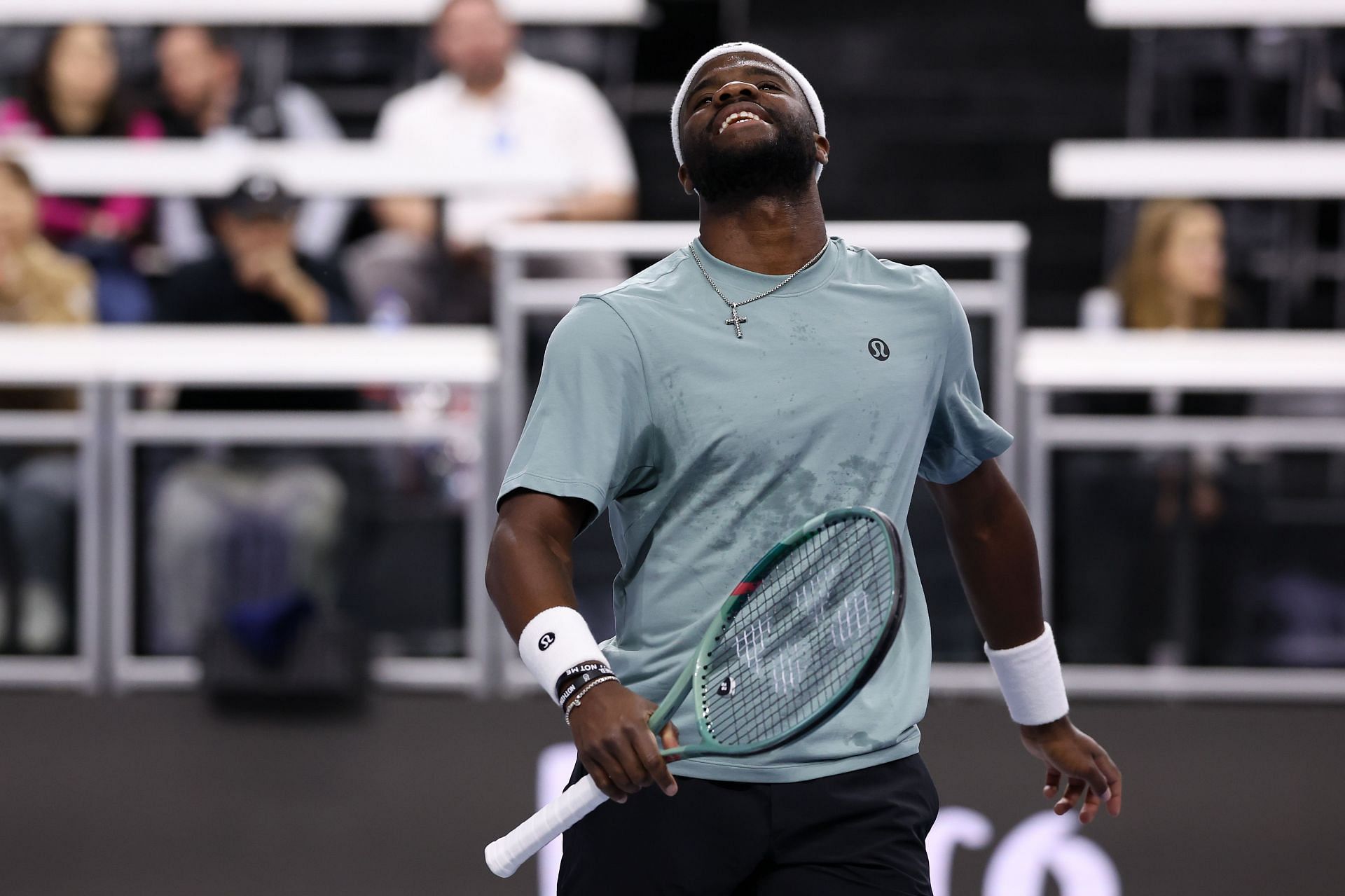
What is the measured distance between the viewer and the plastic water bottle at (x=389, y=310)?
4.68m

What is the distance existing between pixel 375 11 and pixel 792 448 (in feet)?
13.6

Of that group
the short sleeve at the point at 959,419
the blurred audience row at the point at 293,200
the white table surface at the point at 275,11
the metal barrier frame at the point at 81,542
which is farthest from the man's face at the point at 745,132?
the white table surface at the point at 275,11

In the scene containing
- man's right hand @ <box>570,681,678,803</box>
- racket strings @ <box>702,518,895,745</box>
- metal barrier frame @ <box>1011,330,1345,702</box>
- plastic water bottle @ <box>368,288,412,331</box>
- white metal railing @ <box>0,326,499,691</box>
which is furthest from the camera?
plastic water bottle @ <box>368,288,412,331</box>

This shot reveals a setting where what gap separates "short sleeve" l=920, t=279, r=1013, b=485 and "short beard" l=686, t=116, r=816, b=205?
0.22m

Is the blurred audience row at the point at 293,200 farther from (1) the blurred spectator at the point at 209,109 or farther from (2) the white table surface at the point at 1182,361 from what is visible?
(2) the white table surface at the point at 1182,361

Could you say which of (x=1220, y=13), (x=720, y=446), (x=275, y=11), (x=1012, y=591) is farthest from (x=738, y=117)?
(x=275, y=11)

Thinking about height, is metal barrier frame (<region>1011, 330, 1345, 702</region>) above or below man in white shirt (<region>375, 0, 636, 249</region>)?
below

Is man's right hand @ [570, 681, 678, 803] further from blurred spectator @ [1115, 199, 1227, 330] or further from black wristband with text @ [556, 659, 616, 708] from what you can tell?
blurred spectator @ [1115, 199, 1227, 330]

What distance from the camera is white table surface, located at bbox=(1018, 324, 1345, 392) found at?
13.3ft

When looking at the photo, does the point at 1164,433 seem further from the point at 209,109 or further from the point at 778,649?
the point at 209,109

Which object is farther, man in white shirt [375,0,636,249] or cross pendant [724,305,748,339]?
man in white shirt [375,0,636,249]

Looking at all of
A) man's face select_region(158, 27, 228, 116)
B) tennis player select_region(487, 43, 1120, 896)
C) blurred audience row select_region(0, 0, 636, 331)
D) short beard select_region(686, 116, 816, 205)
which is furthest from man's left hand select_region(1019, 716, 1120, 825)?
man's face select_region(158, 27, 228, 116)

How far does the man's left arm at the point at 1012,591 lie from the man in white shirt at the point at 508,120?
3.02m

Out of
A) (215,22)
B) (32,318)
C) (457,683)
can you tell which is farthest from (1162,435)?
(215,22)
